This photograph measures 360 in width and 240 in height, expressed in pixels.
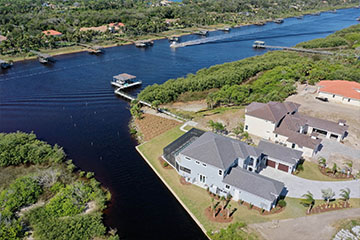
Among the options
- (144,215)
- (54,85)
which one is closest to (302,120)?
(144,215)

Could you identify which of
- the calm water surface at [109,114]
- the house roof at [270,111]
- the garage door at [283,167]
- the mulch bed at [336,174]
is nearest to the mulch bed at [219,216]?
the calm water surface at [109,114]

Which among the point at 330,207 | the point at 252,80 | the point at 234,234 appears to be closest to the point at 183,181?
the point at 234,234

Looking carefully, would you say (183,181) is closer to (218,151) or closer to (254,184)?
(218,151)

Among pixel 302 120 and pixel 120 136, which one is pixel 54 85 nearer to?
pixel 120 136

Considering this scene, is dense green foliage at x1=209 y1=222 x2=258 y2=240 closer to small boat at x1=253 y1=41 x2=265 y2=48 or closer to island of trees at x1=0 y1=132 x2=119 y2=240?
island of trees at x1=0 y1=132 x2=119 y2=240

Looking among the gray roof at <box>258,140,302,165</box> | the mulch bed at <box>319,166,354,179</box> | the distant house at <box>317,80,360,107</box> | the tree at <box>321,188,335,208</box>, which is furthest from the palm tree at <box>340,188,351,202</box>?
the distant house at <box>317,80,360,107</box>

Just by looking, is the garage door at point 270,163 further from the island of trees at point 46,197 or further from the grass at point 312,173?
the island of trees at point 46,197
